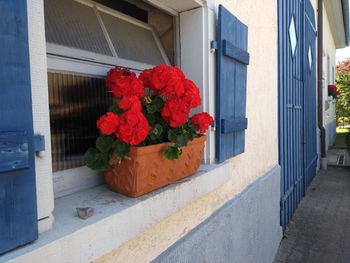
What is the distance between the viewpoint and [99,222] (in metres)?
1.19

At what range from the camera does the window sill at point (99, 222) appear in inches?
40.1

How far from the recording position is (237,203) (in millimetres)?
2615

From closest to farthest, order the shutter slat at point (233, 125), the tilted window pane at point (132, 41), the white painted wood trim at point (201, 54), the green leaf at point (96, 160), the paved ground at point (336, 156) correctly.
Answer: the green leaf at point (96, 160) → the tilted window pane at point (132, 41) → the white painted wood trim at point (201, 54) → the shutter slat at point (233, 125) → the paved ground at point (336, 156)

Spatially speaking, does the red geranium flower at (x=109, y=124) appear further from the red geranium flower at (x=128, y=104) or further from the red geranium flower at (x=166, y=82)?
the red geranium flower at (x=166, y=82)

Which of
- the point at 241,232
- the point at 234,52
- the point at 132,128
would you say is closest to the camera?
the point at 132,128

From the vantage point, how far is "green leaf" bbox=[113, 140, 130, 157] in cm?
137

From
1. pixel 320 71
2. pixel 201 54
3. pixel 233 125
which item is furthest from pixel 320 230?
pixel 320 71

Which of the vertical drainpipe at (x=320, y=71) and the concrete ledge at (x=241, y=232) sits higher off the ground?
the vertical drainpipe at (x=320, y=71)

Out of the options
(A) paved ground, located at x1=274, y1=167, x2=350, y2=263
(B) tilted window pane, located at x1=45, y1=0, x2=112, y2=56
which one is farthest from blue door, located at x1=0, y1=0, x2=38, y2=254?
(A) paved ground, located at x1=274, y1=167, x2=350, y2=263

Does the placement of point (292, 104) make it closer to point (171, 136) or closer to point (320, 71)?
point (171, 136)

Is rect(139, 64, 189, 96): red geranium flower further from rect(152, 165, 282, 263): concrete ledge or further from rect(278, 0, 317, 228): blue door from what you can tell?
rect(278, 0, 317, 228): blue door

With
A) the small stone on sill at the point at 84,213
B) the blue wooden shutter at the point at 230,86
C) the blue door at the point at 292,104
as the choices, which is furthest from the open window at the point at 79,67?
the blue door at the point at 292,104

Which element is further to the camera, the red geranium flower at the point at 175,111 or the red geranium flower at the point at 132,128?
the red geranium flower at the point at 175,111

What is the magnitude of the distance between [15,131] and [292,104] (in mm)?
4389
